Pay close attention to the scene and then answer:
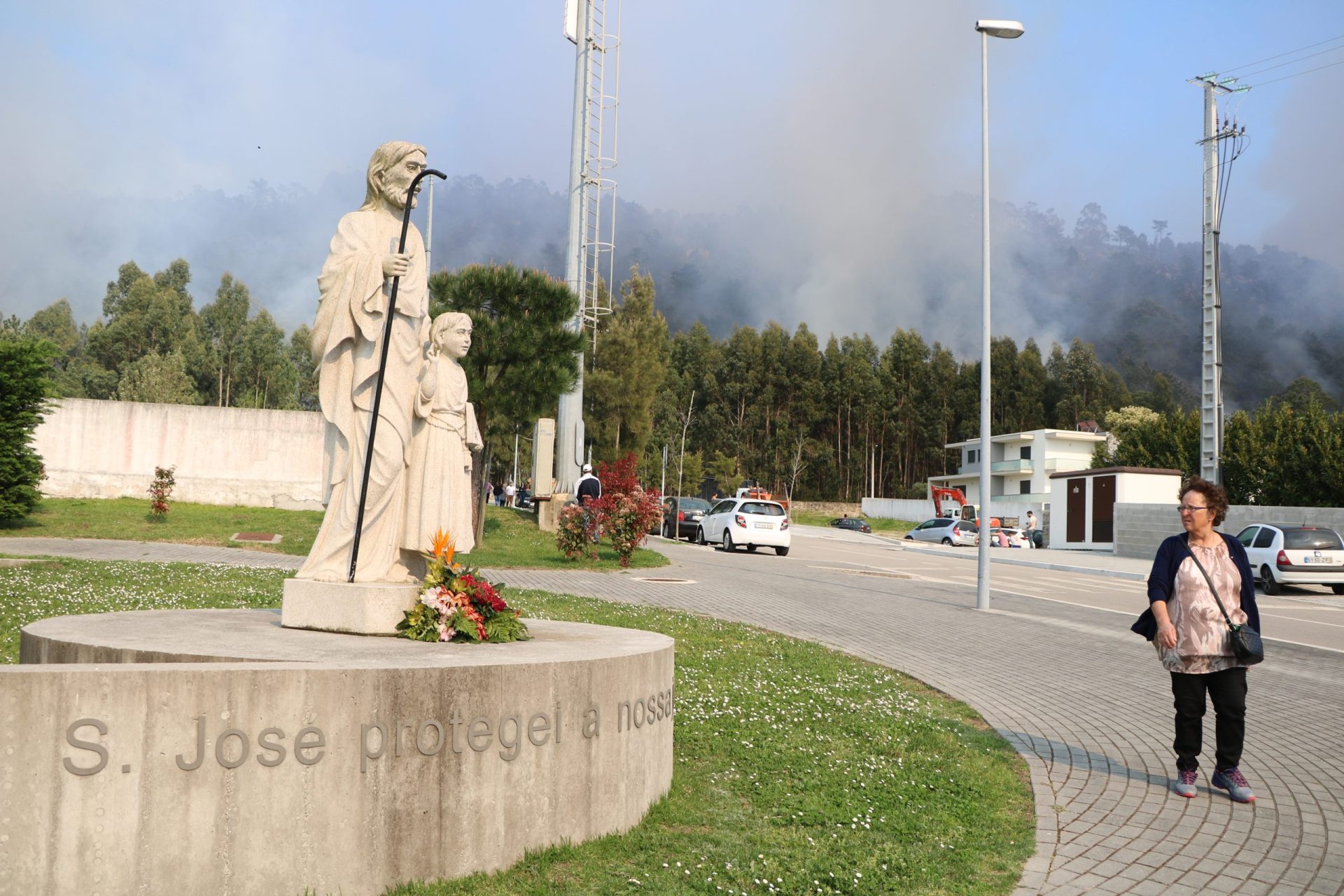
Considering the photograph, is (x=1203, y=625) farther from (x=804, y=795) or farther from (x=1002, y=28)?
(x=1002, y=28)

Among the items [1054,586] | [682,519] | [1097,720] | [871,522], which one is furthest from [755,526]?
[871,522]

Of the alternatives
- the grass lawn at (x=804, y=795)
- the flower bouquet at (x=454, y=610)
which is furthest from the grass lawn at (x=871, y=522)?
the flower bouquet at (x=454, y=610)

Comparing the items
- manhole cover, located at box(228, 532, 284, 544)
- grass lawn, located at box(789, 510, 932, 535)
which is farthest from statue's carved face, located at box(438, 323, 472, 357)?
grass lawn, located at box(789, 510, 932, 535)

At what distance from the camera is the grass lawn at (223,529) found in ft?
69.8

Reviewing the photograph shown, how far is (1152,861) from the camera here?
477 cm

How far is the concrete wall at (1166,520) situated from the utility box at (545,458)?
19458 mm

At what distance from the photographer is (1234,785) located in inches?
230

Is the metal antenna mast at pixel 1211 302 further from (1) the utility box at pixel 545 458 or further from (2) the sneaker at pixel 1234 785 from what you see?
(2) the sneaker at pixel 1234 785

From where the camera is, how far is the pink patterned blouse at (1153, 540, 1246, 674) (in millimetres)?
5691

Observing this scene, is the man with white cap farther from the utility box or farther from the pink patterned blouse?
the pink patterned blouse

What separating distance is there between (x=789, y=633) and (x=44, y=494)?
Answer: 24361 mm

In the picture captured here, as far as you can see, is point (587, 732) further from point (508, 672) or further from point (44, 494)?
point (44, 494)

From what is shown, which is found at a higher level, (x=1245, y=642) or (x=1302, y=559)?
(x=1245, y=642)

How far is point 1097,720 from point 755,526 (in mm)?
21636
